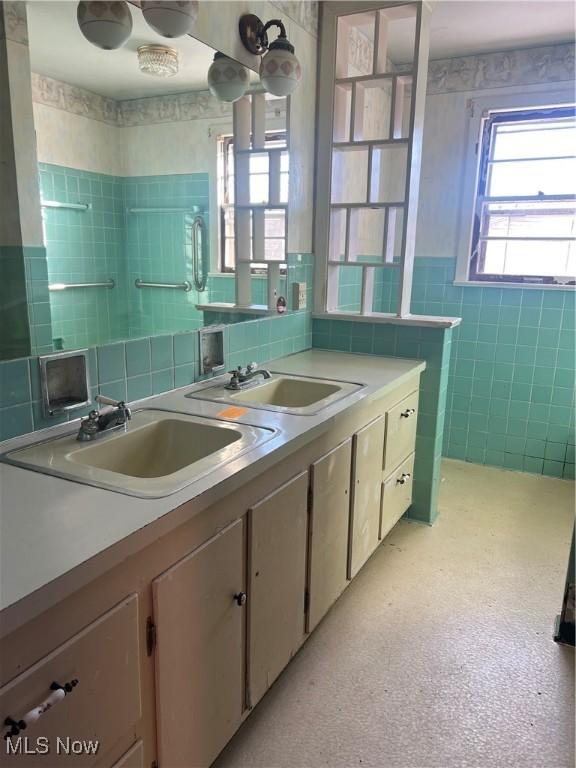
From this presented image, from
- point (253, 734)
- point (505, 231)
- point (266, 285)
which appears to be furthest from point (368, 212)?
point (253, 734)

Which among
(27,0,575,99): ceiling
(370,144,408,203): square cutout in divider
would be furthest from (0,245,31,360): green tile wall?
(370,144,408,203): square cutout in divider

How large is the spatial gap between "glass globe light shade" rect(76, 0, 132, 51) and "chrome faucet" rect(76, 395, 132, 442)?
99 cm

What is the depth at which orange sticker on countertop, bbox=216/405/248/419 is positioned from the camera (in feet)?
5.34

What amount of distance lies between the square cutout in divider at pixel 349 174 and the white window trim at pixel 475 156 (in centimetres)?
68

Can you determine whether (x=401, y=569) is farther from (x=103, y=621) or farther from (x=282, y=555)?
(x=103, y=621)

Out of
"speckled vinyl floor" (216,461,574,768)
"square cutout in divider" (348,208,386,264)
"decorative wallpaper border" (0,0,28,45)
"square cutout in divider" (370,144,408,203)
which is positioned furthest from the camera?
"square cutout in divider" (370,144,408,203)

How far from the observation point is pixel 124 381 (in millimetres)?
1666

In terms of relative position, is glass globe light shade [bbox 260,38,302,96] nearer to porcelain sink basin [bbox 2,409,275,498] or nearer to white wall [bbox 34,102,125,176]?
white wall [bbox 34,102,125,176]

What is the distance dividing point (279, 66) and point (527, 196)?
1857 millimetres

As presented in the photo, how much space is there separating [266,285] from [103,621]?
1.76 metres

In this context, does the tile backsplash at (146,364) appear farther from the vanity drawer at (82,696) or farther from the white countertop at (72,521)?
the vanity drawer at (82,696)

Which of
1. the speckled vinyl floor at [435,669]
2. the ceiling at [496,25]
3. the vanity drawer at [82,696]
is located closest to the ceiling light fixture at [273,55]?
the ceiling at [496,25]

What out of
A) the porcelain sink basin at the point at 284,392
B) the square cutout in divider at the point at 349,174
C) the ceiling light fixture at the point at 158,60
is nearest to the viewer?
the ceiling light fixture at the point at 158,60

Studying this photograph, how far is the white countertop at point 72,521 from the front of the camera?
807 mm
